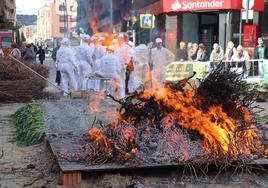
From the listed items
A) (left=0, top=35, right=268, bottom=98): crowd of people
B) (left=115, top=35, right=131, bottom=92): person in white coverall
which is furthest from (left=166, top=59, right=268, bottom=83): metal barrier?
(left=115, top=35, right=131, bottom=92): person in white coverall

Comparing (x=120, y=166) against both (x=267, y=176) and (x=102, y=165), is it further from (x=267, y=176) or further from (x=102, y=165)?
(x=267, y=176)

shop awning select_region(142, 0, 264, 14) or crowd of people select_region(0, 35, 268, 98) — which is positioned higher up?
shop awning select_region(142, 0, 264, 14)

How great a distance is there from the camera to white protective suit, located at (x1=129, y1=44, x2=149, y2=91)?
55.4 ft

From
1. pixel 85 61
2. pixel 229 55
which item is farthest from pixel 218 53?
pixel 85 61

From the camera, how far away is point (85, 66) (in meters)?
17.4

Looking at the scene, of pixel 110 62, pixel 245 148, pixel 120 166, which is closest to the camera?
pixel 120 166

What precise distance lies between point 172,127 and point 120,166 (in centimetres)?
110

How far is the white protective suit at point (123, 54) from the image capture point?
51.8 feet

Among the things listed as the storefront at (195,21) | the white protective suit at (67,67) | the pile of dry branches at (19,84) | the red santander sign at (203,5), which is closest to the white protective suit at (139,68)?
the white protective suit at (67,67)

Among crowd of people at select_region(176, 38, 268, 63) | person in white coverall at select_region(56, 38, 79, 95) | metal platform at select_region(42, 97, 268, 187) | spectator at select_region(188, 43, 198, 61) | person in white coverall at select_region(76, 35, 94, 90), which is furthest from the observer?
spectator at select_region(188, 43, 198, 61)

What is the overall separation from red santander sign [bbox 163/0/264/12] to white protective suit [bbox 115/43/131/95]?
7.56m

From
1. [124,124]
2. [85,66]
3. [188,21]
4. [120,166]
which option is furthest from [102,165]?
[188,21]

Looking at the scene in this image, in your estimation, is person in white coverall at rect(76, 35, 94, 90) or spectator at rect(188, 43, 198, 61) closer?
person in white coverall at rect(76, 35, 94, 90)

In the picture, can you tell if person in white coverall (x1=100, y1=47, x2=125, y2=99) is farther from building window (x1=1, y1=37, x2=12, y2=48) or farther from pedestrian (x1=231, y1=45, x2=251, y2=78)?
building window (x1=1, y1=37, x2=12, y2=48)
